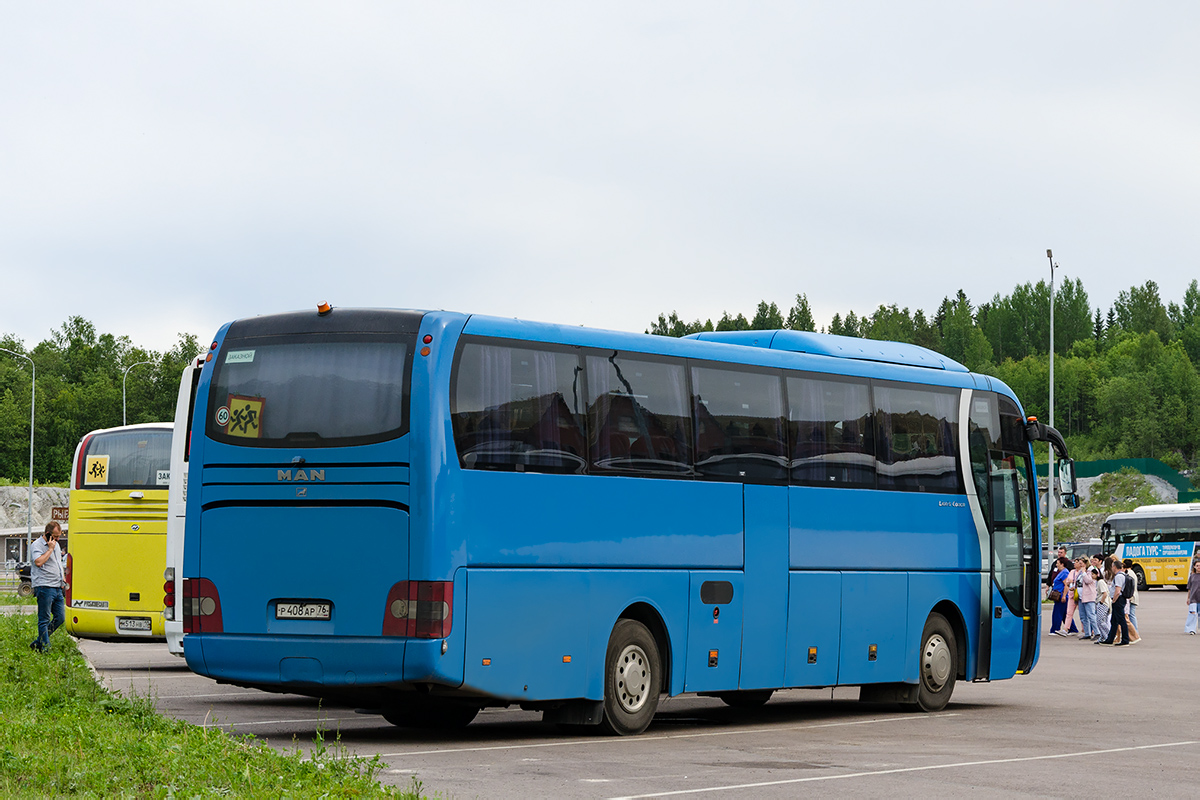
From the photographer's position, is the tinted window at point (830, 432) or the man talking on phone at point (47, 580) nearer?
the tinted window at point (830, 432)

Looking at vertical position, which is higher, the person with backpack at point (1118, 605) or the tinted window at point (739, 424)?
the tinted window at point (739, 424)

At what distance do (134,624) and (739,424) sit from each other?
1100 centimetres

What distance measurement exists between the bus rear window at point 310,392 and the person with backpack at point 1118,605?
75.2 feet

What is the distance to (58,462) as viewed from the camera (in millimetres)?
115812

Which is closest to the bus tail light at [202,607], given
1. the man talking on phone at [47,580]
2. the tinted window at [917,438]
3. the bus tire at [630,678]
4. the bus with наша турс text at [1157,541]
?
the bus tire at [630,678]

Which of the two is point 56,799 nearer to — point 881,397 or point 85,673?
point 85,673

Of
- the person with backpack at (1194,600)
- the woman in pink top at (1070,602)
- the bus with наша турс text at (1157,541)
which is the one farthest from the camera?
the bus with наша турс text at (1157,541)

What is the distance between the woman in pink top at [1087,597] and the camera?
1346 inches

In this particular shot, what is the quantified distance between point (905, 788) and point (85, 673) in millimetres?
9050

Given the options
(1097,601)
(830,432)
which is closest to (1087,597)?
(1097,601)

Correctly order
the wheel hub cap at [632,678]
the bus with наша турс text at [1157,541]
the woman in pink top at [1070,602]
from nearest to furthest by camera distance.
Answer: the wheel hub cap at [632,678] < the woman in pink top at [1070,602] < the bus with наша турс text at [1157,541]

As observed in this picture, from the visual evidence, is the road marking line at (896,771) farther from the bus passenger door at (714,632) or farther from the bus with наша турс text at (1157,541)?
the bus with наша турс text at (1157,541)

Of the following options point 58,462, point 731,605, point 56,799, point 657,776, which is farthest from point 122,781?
point 58,462

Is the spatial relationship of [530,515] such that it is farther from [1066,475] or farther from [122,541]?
[122,541]
